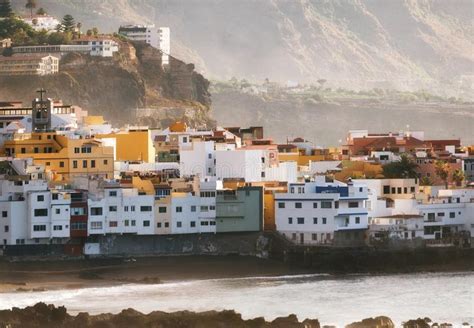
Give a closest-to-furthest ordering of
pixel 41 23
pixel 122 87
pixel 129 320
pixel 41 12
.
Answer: pixel 129 320 → pixel 122 87 → pixel 41 23 → pixel 41 12

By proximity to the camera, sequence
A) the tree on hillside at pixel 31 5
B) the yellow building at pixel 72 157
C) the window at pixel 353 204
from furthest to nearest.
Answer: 1. the tree on hillside at pixel 31 5
2. the yellow building at pixel 72 157
3. the window at pixel 353 204

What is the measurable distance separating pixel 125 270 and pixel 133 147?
36.8 ft

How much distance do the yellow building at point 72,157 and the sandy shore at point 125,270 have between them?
14.9 feet

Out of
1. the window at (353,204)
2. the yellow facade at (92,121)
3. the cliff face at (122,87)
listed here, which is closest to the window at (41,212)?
the window at (353,204)

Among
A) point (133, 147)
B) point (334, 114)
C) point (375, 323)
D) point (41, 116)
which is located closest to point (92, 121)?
point (41, 116)

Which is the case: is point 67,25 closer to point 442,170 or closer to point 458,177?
point 442,170

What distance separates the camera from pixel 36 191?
2131 inches

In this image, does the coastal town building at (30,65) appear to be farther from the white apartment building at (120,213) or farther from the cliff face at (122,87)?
the white apartment building at (120,213)

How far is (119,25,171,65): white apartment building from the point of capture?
296 ft

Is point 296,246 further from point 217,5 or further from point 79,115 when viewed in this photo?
point 217,5

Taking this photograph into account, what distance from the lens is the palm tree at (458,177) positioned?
60544 millimetres

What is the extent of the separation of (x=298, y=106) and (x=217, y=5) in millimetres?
16626

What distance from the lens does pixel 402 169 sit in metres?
61.0

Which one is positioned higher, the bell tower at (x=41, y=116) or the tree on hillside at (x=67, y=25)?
the tree on hillside at (x=67, y=25)
